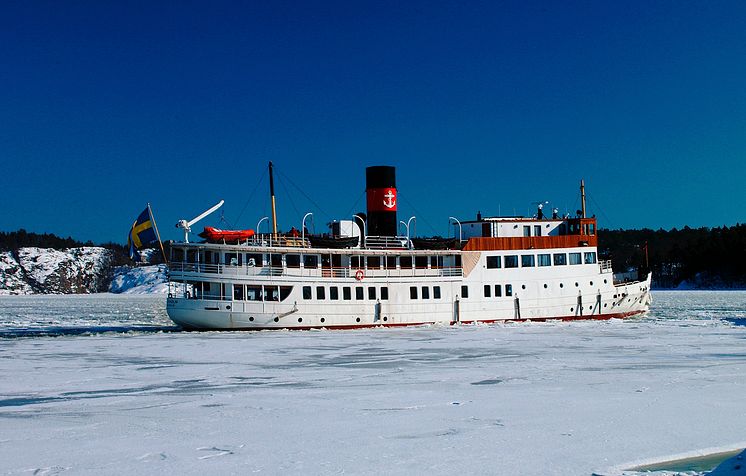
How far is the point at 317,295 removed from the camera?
1367 inches

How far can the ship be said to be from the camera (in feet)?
110

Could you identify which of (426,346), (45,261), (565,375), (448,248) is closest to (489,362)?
(565,375)

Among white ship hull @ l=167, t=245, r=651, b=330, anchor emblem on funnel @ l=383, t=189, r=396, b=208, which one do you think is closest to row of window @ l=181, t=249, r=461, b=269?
white ship hull @ l=167, t=245, r=651, b=330

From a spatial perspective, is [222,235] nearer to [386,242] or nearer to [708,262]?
[386,242]

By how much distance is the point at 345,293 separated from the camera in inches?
1396

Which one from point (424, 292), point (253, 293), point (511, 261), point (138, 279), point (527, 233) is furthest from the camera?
point (138, 279)

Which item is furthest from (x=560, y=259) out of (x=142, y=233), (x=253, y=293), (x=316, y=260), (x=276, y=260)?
(x=142, y=233)

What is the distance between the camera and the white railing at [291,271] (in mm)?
33344

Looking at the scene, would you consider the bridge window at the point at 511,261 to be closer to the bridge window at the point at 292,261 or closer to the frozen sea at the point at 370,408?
the bridge window at the point at 292,261

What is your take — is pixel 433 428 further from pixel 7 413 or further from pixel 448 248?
pixel 448 248

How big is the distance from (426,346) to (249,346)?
623 centimetres

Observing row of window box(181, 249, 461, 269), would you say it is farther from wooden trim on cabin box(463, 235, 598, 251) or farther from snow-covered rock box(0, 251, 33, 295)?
snow-covered rock box(0, 251, 33, 295)

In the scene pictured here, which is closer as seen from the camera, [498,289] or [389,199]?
[498,289]

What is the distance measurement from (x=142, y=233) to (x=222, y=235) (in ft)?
12.0
